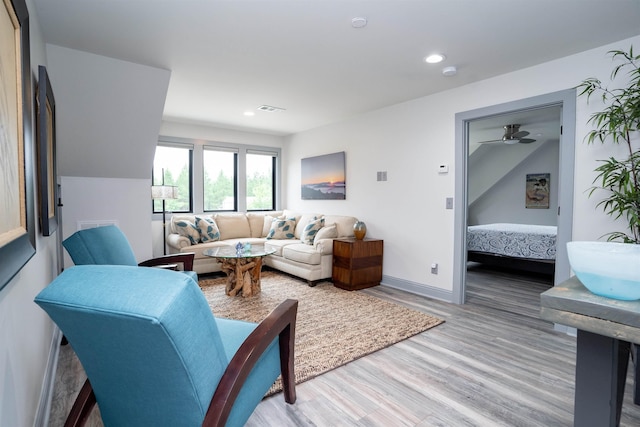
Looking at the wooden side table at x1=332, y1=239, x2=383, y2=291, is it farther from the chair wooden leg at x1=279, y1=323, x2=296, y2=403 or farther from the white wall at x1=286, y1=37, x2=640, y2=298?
the chair wooden leg at x1=279, y1=323, x2=296, y2=403

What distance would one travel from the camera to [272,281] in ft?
14.4

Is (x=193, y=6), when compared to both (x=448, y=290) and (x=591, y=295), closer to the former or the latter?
(x=591, y=295)

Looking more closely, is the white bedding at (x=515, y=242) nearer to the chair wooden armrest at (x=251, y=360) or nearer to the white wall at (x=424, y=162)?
the white wall at (x=424, y=162)

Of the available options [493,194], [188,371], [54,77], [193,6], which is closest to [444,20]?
[193,6]

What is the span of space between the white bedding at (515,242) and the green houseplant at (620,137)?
86.4 inches

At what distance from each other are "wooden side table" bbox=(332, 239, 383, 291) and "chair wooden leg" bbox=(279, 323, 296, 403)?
7.39 feet

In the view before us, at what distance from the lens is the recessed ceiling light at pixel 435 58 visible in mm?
2689

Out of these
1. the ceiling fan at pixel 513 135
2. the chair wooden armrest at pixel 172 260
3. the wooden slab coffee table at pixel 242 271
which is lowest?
the wooden slab coffee table at pixel 242 271

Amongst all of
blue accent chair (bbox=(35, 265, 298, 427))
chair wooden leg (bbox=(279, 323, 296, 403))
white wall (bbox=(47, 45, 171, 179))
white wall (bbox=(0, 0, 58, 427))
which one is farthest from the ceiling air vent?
blue accent chair (bbox=(35, 265, 298, 427))

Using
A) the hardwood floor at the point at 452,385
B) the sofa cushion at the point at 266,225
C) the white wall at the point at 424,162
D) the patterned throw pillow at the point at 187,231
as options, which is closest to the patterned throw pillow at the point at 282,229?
the sofa cushion at the point at 266,225

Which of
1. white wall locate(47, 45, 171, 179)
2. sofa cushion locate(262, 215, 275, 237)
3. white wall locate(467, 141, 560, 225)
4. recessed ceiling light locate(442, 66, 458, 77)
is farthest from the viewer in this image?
white wall locate(467, 141, 560, 225)

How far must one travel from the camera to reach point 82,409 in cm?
121

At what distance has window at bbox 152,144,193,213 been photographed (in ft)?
16.4

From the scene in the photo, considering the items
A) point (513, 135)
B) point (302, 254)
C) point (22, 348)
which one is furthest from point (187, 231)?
point (513, 135)
